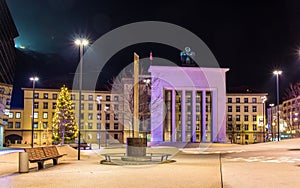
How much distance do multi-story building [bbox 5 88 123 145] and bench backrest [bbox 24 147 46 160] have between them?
6484 cm

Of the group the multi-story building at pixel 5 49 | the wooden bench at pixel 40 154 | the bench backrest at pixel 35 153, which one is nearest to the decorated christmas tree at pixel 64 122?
the multi-story building at pixel 5 49

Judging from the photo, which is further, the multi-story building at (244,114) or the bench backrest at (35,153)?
the multi-story building at (244,114)

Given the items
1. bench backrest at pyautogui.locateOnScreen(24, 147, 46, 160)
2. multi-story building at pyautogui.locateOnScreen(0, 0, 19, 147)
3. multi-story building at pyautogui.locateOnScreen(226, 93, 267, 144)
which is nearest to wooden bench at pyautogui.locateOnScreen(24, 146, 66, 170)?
bench backrest at pyautogui.locateOnScreen(24, 147, 46, 160)

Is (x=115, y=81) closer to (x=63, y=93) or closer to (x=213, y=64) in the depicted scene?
(x=63, y=93)

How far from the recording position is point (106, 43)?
31297mm

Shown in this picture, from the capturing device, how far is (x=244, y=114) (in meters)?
88.3

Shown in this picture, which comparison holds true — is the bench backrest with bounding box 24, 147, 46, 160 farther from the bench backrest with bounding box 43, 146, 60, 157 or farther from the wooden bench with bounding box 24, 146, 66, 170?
the bench backrest with bounding box 43, 146, 60, 157

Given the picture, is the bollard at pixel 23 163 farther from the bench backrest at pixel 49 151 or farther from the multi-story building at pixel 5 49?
the multi-story building at pixel 5 49

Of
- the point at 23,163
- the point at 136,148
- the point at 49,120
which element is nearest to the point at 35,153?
the point at 23,163

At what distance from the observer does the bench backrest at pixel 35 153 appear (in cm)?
1383

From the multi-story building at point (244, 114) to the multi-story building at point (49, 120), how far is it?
26528mm

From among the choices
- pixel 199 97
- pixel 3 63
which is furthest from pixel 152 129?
pixel 3 63

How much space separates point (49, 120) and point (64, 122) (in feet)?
113

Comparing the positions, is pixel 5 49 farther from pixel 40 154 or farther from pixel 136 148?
pixel 40 154
